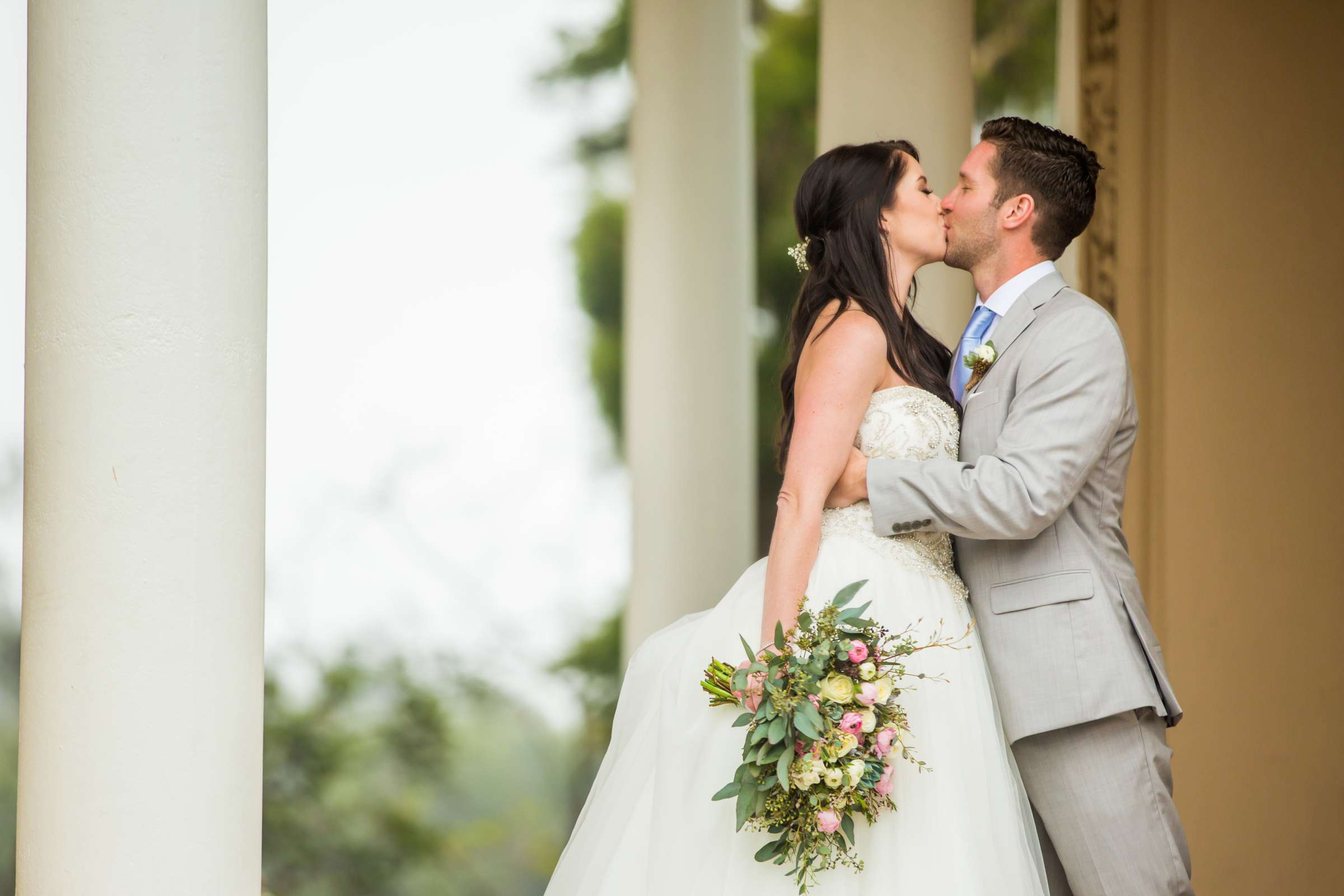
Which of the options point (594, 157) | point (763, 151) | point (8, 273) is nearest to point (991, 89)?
point (763, 151)

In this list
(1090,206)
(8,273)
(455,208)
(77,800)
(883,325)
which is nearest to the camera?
(77,800)

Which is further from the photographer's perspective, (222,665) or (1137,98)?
(1137,98)

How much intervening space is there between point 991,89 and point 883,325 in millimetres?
4927

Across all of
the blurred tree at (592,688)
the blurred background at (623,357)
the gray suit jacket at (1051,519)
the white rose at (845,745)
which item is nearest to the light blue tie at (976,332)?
the gray suit jacket at (1051,519)

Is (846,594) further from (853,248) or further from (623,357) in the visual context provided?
(623,357)

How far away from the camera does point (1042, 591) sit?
341 cm

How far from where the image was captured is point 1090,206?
154 inches

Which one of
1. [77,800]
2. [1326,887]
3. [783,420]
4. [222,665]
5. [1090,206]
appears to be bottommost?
[1326,887]

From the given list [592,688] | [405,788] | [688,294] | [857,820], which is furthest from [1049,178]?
[405,788]

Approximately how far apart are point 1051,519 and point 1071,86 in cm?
393

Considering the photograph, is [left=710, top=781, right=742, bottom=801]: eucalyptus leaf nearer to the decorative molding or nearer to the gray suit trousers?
the gray suit trousers

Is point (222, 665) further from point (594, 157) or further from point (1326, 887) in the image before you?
point (594, 157)

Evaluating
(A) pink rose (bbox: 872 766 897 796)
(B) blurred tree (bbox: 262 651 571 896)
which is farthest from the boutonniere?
(B) blurred tree (bbox: 262 651 571 896)

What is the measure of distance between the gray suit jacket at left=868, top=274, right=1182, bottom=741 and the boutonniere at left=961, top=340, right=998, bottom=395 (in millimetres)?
42
